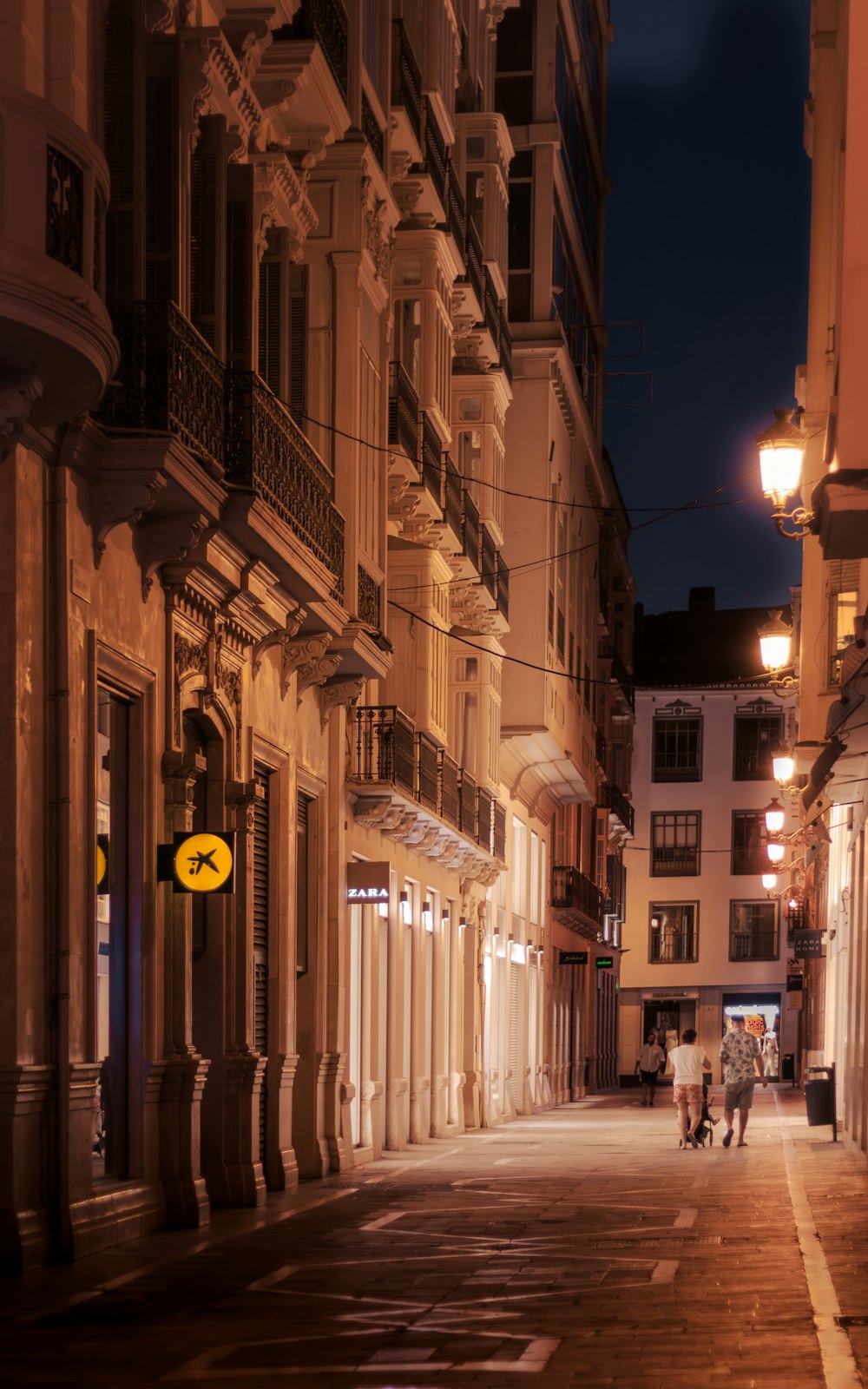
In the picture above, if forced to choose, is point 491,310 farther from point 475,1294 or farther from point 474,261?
point 475,1294

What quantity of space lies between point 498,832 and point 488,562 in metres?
5.90

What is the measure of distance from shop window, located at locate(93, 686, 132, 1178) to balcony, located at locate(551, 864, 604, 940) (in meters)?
37.4

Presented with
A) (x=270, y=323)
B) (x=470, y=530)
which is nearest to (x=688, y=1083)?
(x=470, y=530)

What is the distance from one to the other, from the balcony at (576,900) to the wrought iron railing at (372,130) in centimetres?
3085

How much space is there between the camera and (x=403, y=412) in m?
28.5

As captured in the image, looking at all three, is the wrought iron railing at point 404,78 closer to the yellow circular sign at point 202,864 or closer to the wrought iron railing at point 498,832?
the yellow circular sign at point 202,864

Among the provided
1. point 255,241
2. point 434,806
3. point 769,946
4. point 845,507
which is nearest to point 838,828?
point 434,806

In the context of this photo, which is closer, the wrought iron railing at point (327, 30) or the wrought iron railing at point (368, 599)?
the wrought iron railing at point (327, 30)

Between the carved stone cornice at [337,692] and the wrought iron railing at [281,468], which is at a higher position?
the wrought iron railing at [281,468]

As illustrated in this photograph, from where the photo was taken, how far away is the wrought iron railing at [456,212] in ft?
104

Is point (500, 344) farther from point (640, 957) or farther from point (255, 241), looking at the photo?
point (640, 957)

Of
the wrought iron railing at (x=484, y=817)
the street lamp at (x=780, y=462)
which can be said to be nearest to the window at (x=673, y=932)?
the wrought iron railing at (x=484, y=817)

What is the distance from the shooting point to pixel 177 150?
16.6 metres

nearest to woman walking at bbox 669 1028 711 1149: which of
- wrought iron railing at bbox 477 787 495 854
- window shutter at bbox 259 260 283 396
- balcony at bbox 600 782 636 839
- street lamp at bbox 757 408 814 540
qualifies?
wrought iron railing at bbox 477 787 495 854
